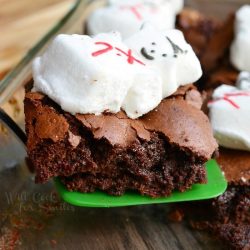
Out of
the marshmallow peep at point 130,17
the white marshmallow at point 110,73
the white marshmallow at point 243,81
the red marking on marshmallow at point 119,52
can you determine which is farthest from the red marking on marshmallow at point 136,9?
the red marking on marshmallow at point 119,52

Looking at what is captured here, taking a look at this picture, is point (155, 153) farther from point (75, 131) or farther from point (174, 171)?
point (75, 131)

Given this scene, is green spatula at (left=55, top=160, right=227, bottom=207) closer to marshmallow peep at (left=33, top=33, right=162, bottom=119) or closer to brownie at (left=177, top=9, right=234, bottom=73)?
marshmallow peep at (left=33, top=33, right=162, bottom=119)

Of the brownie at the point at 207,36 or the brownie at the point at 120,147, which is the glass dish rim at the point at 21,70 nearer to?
the brownie at the point at 120,147

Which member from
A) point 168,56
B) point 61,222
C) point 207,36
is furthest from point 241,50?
point 61,222

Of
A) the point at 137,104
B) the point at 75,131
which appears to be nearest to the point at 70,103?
the point at 75,131

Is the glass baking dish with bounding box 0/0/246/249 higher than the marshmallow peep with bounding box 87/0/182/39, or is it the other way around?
the marshmallow peep with bounding box 87/0/182/39

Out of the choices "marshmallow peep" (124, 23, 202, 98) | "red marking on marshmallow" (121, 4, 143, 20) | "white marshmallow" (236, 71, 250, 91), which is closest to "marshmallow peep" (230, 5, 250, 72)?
"white marshmallow" (236, 71, 250, 91)

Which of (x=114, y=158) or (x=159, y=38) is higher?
(x=159, y=38)
